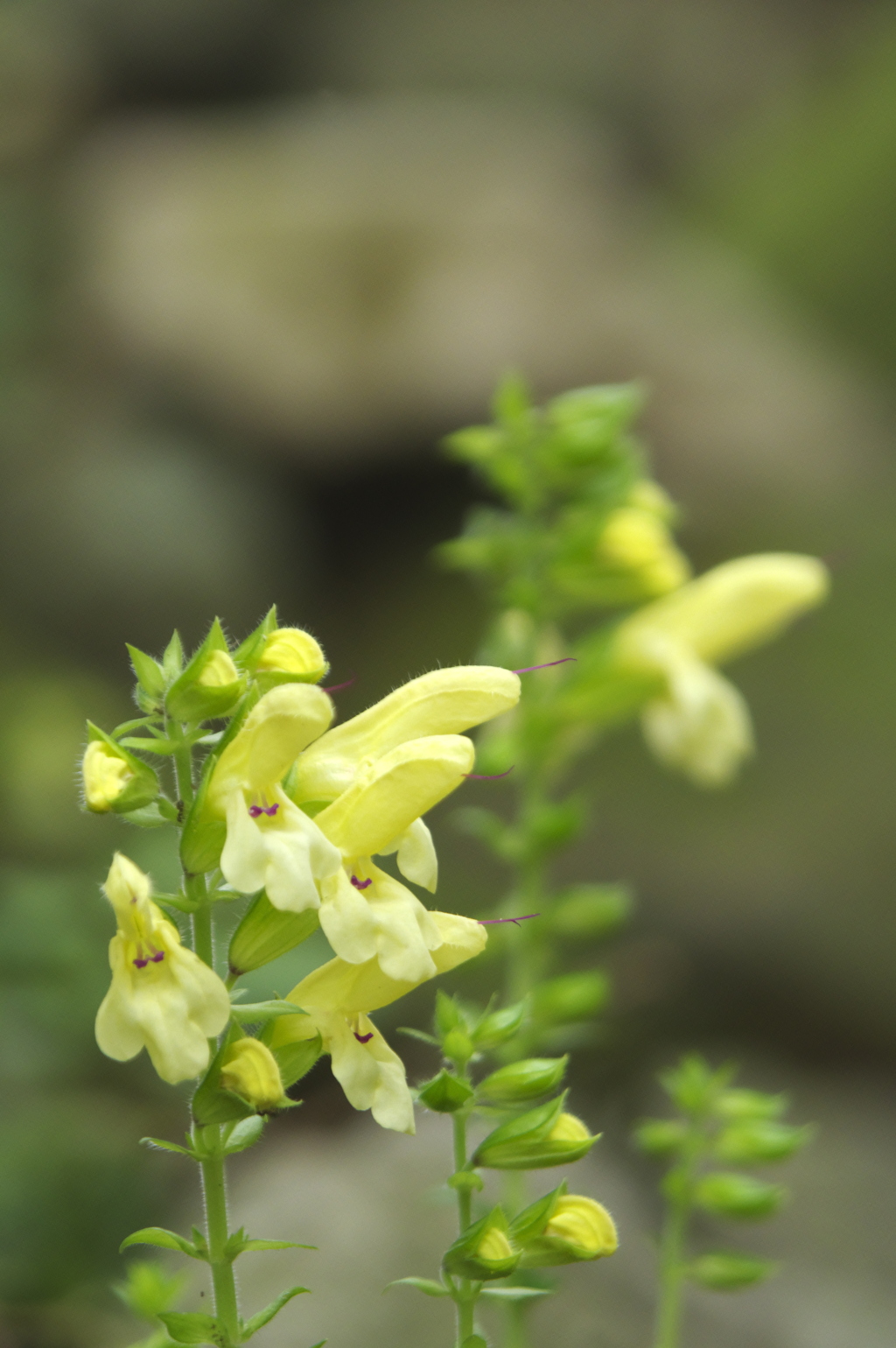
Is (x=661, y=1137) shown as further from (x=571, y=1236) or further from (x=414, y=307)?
(x=414, y=307)

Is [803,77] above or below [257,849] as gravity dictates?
above

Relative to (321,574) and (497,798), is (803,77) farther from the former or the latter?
(497,798)

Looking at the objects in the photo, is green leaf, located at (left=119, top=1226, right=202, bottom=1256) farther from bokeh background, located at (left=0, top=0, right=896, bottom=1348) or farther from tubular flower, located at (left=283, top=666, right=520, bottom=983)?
bokeh background, located at (left=0, top=0, right=896, bottom=1348)

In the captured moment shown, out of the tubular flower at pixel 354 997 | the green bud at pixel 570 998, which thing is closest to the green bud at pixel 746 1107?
the green bud at pixel 570 998

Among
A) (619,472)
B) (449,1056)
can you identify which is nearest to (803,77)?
(619,472)

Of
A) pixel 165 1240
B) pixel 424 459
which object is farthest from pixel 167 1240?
pixel 424 459
